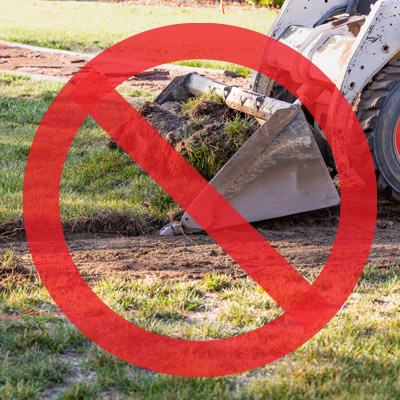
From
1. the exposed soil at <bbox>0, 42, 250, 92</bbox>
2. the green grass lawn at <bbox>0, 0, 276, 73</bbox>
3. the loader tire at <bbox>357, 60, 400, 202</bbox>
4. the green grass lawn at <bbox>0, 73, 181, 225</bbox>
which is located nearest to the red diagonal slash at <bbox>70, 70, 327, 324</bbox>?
the green grass lawn at <bbox>0, 73, 181, 225</bbox>

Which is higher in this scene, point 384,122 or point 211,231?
point 384,122

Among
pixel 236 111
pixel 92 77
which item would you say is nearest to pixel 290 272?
pixel 236 111

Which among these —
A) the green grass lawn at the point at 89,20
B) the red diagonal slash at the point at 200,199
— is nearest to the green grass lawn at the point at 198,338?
the red diagonal slash at the point at 200,199

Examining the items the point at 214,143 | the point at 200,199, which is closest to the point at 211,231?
the point at 200,199

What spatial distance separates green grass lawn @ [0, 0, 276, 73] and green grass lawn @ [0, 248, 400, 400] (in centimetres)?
717

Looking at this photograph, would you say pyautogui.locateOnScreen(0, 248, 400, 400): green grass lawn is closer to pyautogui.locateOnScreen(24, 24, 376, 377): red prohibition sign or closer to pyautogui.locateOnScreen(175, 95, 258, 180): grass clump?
pyautogui.locateOnScreen(24, 24, 376, 377): red prohibition sign

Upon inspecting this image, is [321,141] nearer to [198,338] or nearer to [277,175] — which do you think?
[277,175]

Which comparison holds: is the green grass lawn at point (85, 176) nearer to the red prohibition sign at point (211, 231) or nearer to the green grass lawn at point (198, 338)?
the red prohibition sign at point (211, 231)

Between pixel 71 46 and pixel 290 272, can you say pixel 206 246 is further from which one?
pixel 71 46

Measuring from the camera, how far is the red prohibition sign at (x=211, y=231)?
2.74 meters

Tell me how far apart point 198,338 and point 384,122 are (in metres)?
2.41

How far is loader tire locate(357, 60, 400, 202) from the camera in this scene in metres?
4.35

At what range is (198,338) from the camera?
2824 millimetres

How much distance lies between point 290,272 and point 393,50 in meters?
1.98
